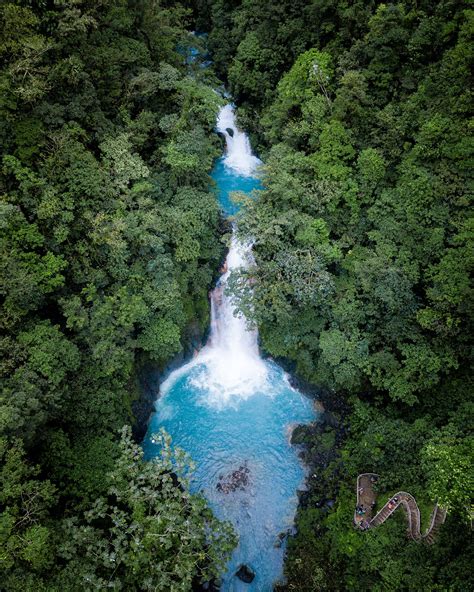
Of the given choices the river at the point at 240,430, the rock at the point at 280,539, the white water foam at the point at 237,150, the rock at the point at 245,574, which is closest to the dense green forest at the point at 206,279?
the rock at the point at 280,539

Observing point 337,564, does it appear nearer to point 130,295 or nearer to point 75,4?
point 130,295

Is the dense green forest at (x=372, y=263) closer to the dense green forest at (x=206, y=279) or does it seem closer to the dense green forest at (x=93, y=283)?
the dense green forest at (x=206, y=279)

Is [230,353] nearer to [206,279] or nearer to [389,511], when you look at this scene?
[206,279]

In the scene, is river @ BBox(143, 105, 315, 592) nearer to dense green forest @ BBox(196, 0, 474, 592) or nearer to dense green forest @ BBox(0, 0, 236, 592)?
dense green forest @ BBox(196, 0, 474, 592)

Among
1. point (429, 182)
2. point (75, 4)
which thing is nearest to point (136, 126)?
point (75, 4)

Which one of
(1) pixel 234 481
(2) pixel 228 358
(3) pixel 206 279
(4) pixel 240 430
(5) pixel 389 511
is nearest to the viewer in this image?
(5) pixel 389 511

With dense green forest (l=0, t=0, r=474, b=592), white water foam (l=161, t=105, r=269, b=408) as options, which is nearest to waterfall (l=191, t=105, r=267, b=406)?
white water foam (l=161, t=105, r=269, b=408)

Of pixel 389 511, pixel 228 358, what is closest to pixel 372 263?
pixel 228 358

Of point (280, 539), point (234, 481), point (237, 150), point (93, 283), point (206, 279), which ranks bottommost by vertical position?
point (280, 539)
